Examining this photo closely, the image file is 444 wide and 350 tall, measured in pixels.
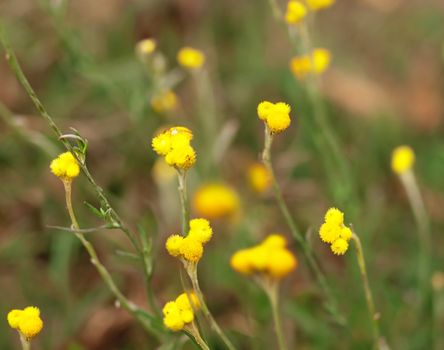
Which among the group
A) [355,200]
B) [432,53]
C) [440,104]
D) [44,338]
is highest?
[432,53]

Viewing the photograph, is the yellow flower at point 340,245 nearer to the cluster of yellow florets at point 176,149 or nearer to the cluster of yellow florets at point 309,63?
the cluster of yellow florets at point 176,149

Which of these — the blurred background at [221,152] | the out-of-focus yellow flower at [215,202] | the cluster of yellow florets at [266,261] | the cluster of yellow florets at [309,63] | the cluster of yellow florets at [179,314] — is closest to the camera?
the cluster of yellow florets at [179,314]

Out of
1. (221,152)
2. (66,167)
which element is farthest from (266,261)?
(221,152)

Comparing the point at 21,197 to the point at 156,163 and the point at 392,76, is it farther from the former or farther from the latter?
the point at 392,76

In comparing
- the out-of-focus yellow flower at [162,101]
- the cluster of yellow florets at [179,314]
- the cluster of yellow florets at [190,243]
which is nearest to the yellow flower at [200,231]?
the cluster of yellow florets at [190,243]

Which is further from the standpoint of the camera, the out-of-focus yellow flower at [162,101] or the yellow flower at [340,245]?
the out-of-focus yellow flower at [162,101]

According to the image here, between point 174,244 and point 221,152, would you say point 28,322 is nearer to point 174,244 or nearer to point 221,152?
point 174,244

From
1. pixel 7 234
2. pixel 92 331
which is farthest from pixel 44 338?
pixel 7 234
